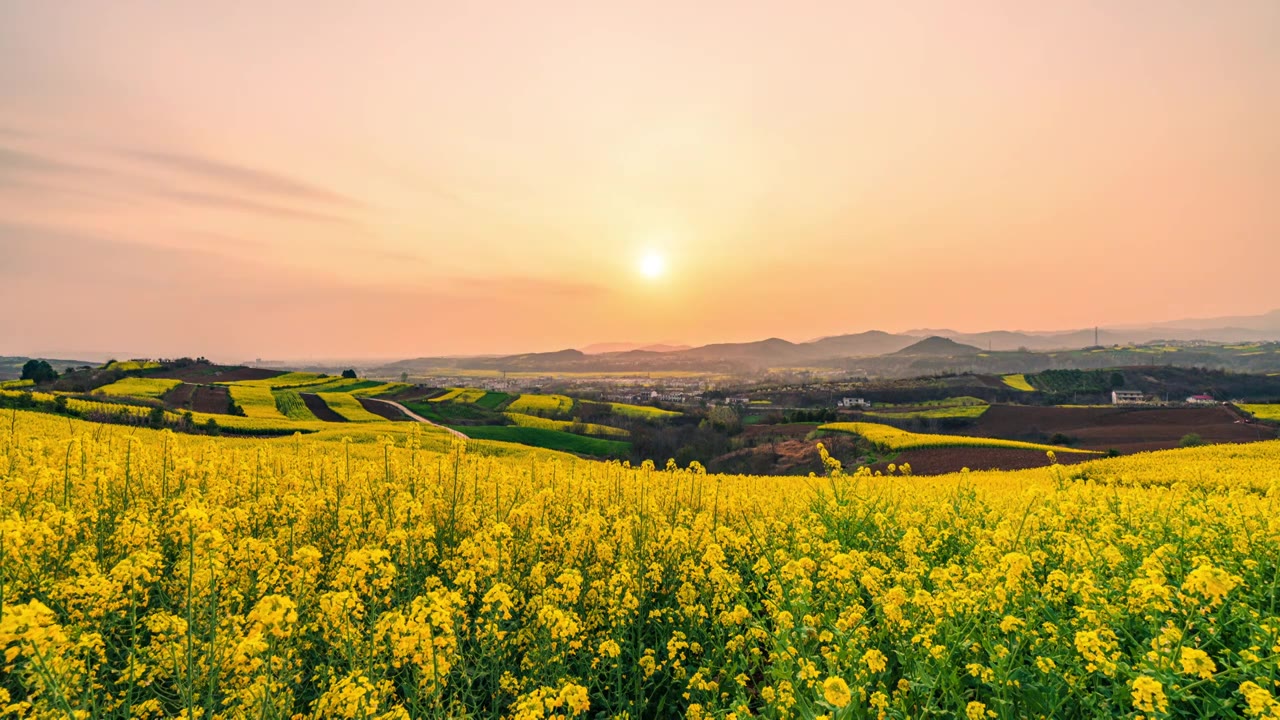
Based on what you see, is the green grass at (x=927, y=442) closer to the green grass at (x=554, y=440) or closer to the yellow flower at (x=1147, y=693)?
the green grass at (x=554, y=440)

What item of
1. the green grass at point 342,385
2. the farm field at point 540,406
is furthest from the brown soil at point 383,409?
the farm field at point 540,406

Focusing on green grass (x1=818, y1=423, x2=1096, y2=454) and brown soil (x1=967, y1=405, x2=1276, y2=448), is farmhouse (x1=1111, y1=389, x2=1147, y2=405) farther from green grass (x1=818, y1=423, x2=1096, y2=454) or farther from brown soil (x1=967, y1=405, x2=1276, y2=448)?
green grass (x1=818, y1=423, x2=1096, y2=454)

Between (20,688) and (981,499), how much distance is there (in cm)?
1344

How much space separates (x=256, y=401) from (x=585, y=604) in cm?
6790

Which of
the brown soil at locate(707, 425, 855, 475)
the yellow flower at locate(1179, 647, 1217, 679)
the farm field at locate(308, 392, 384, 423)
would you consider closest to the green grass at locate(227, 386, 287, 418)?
the farm field at locate(308, 392, 384, 423)

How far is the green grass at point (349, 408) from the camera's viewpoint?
5594 cm

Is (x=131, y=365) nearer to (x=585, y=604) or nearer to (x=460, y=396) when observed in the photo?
(x=460, y=396)

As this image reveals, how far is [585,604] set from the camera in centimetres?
587

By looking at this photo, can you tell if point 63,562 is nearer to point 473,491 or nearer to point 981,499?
point 473,491

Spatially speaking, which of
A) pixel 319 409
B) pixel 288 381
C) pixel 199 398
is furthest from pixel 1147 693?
pixel 288 381

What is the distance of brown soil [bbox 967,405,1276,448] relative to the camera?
1768 inches

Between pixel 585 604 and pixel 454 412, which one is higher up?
pixel 585 604

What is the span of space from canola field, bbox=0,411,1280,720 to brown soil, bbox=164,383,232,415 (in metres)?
51.2

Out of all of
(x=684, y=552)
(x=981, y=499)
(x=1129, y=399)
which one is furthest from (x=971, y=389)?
(x=684, y=552)
